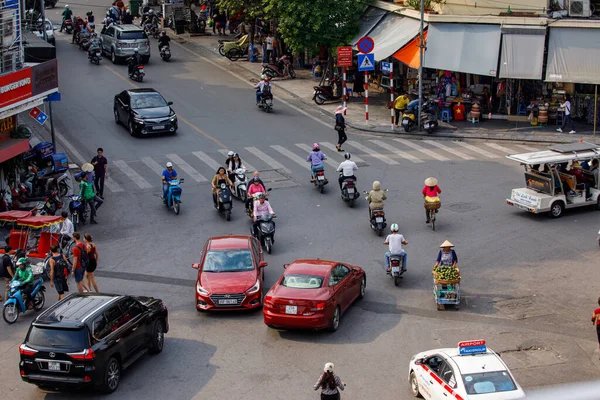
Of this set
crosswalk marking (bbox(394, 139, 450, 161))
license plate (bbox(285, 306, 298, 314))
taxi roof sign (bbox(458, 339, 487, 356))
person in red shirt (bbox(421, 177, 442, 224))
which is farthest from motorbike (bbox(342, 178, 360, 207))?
taxi roof sign (bbox(458, 339, 487, 356))

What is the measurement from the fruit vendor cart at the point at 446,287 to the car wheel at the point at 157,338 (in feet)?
19.9

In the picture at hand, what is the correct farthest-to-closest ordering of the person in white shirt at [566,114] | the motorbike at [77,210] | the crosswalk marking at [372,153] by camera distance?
1. the person in white shirt at [566,114]
2. the crosswalk marking at [372,153]
3. the motorbike at [77,210]

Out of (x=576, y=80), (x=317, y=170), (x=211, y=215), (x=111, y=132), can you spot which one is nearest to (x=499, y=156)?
(x=576, y=80)

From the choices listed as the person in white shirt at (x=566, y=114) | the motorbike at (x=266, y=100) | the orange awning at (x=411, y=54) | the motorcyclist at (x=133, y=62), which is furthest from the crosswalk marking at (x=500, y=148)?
the motorcyclist at (x=133, y=62)

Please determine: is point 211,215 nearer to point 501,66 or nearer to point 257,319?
point 257,319

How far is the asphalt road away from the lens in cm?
1483

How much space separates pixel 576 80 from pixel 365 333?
20617 millimetres

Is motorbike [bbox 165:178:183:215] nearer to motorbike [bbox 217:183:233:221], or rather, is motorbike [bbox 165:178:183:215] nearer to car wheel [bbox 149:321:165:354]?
motorbike [bbox 217:183:233:221]

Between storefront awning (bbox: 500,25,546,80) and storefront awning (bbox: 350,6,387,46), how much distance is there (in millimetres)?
7922

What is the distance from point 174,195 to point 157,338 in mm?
9765

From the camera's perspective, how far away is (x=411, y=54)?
120 ft

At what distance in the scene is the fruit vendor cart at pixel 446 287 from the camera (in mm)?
17578

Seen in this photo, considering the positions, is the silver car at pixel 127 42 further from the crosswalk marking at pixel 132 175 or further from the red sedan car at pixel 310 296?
the red sedan car at pixel 310 296

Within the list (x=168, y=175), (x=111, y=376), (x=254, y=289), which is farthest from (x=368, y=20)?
(x=111, y=376)
